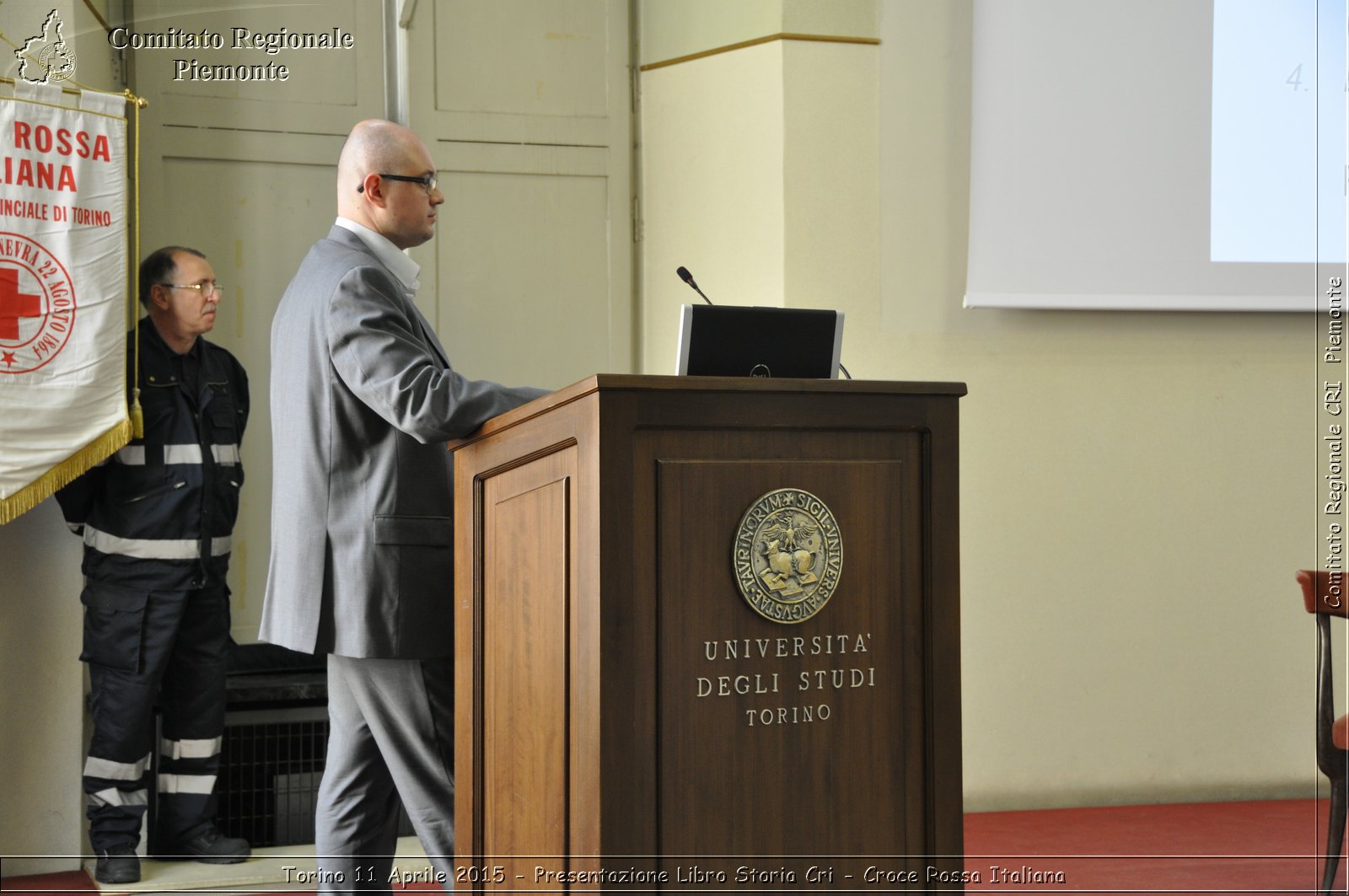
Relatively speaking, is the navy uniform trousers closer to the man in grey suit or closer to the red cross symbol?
the red cross symbol

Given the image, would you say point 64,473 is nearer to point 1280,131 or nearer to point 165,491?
point 165,491

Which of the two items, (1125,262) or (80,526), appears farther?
(1125,262)

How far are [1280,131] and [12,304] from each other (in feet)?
12.7

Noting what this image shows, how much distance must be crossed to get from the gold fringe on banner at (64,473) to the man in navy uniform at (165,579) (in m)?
0.09

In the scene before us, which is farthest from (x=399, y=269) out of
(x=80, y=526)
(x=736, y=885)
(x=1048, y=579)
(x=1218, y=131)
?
→ (x=1218, y=131)

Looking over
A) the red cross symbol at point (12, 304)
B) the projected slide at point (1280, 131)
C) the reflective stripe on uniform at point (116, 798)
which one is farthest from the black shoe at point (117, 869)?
the projected slide at point (1280, 131)

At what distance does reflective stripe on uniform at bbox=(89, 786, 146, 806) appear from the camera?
3547mm

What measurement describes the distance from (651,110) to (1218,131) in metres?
1.86

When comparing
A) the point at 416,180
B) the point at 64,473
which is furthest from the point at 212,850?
the point at 416,180

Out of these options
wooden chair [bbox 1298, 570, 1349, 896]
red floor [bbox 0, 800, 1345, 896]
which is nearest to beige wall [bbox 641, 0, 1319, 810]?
red floor [bbox 0, 800, 1345, 896]

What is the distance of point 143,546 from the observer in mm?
3627

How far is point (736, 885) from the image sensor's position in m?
1.62

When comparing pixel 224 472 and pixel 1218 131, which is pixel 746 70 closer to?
pixel 1218 131

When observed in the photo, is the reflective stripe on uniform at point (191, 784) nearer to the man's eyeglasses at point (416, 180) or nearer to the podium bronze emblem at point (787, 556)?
the man's eyeglasses at point (416, 180)
